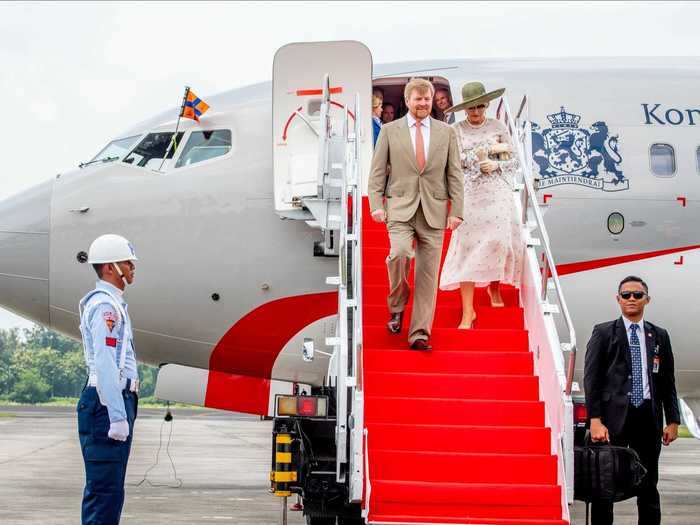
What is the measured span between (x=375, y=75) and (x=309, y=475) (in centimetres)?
468

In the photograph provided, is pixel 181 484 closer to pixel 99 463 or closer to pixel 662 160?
pixel 662 160

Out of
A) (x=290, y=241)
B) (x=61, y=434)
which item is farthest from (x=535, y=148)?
(x=61, y=434)

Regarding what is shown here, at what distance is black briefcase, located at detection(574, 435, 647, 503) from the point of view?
23.9 ft

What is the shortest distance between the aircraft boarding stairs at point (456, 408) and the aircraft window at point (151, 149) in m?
2.56

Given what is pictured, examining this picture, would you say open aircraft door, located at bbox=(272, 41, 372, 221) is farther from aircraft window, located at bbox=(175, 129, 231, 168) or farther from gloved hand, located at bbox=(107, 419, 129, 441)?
gloved hand, located at bbox=(107, 419, 129, 441)

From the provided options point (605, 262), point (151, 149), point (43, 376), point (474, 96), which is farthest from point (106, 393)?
point (43, 376)

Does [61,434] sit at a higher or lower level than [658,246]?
lower

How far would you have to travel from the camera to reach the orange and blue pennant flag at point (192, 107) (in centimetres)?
1095

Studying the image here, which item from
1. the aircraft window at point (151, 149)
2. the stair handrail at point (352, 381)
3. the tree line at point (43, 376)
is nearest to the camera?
the stair handrail at point (352, 381)

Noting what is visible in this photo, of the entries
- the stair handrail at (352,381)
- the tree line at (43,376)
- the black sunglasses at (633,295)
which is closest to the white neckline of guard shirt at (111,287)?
the stair handrail at (352,381)

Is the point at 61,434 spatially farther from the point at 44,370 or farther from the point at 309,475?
the point at 44,370

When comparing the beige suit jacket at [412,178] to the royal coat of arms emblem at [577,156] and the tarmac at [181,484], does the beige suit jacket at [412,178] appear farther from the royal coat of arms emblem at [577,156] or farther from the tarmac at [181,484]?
the tarmac at [181,484]

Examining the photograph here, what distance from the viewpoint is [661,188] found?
34.9 feet

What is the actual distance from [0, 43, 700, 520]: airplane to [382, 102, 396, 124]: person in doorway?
0.41 meters
